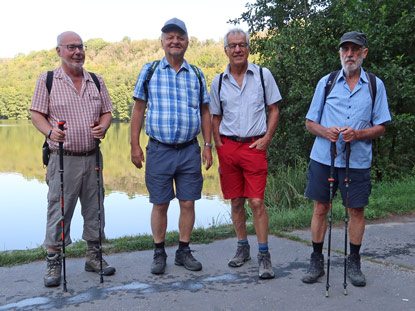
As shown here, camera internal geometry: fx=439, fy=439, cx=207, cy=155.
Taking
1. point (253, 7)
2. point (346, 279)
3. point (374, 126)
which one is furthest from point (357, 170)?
point (253, 7)

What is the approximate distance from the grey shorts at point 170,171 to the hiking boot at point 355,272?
1493 mm

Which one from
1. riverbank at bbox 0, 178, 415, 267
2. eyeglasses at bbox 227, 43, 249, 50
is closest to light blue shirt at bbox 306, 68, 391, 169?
eyeglasses at bbox 227, 43, 249, 50

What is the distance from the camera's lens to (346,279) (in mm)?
3752

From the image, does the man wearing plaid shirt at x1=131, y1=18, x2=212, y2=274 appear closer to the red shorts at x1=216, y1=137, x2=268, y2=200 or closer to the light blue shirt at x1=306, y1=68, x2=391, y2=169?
the red shorts at x1=216, y1=137, x2=268, y2=200

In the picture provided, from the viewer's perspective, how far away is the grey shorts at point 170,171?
403cm

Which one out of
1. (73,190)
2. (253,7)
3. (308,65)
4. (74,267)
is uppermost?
(253,7)

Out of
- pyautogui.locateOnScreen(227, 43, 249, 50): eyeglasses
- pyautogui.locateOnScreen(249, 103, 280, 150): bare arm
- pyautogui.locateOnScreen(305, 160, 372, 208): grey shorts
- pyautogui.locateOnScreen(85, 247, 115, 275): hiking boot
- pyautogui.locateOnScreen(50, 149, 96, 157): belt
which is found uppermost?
pyautogui.locateOnScreen(227, 43, 249, 50): eyeglasses

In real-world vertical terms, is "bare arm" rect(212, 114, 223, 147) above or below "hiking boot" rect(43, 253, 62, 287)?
above

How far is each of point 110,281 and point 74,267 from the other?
0.56 metres

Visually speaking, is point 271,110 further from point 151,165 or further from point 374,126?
point 151,165

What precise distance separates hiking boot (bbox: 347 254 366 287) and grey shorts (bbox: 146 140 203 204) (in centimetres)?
149

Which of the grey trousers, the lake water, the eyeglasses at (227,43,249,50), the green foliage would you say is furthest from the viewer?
the lake water

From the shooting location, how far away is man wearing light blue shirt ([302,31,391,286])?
3.66 metres

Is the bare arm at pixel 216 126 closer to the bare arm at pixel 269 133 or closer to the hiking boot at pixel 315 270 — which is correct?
the bare arm at pixel 269 133
